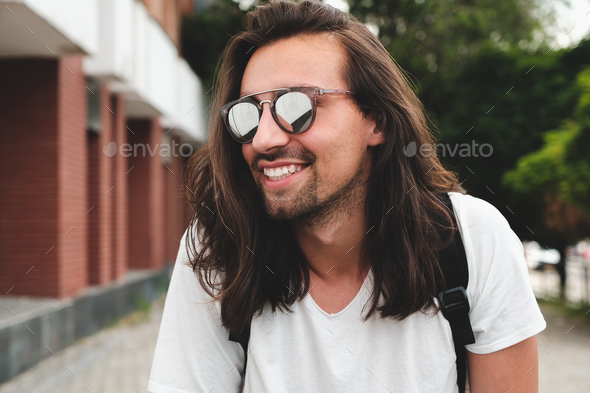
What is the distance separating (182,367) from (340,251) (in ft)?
2.25

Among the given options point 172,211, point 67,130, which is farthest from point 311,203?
point 172,211

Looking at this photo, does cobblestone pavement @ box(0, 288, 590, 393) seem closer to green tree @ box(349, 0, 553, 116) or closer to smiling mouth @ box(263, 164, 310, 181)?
smiling mouth @ box(263, 164, 310, 181)

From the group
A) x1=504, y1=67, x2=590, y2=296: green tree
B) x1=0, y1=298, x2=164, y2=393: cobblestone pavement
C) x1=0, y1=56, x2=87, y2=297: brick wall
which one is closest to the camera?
x1=0, y1=298, x2=164, y2=393: cobblestone pavement

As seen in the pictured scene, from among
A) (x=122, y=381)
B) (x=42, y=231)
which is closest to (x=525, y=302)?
(x=122, y=381)

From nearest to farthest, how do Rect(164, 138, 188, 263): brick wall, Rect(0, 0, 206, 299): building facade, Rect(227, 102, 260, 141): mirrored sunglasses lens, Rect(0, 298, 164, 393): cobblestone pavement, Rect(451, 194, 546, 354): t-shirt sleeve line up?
Rect(451, 194, 546, 354): t-shirt sleeve, Rect(227, 102, 260, 141): mirrored sunglasses lens, Rect(0, 298, 164, 393): cobblestone pavement, Rect(0, 0, 206, 299): building facade, Rect(164, 138, 188, 263): brick wall

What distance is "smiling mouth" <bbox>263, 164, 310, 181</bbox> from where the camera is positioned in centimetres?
195

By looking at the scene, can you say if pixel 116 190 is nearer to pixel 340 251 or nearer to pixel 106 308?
pixel 106 308

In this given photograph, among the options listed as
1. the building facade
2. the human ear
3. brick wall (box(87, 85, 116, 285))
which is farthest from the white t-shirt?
brick wall (box(87, 85, 116, 285))

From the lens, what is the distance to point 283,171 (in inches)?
77.0

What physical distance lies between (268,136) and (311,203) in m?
0.28

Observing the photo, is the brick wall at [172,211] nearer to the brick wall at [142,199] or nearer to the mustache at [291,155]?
the brick wall at [142,199]

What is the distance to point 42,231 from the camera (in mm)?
7105

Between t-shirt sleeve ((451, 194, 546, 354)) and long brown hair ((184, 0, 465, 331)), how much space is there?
124 millimetres

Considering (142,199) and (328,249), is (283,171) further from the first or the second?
(142,199)
